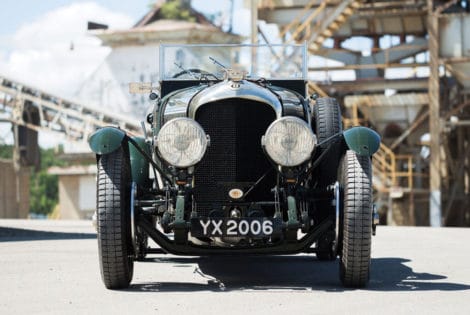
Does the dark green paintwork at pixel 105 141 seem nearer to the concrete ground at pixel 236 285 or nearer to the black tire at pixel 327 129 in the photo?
the concrete ground at pixel 236 285

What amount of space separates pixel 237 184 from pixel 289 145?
681 mm

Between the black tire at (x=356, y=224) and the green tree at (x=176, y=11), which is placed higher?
the green tree at (x=176, y=11)

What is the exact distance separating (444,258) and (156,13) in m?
58.3

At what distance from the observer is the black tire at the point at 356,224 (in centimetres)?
903

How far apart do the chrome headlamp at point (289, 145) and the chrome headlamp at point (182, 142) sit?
0.58 m

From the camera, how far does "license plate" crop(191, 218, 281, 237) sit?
8.95 m

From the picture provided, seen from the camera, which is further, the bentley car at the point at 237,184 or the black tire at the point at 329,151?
the black tire at the point at 329,151

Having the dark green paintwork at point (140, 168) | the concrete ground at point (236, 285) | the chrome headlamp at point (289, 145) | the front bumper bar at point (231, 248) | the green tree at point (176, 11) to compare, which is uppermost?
the green tree at point (176, 11)

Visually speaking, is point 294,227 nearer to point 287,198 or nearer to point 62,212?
point 287,198

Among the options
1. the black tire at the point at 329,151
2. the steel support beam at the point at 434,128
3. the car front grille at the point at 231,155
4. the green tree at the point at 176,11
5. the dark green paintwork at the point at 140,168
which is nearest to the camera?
the car front grille at the point at 231,155

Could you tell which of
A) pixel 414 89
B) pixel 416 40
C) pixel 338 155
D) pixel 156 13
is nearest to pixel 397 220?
pixel 414 89

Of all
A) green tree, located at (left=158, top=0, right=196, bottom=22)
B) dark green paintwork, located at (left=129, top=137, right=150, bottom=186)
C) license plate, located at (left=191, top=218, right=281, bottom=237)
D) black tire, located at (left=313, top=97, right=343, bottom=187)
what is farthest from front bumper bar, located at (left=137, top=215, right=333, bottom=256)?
green tree, located at (left=158, top=0, right=196, bottom=22)

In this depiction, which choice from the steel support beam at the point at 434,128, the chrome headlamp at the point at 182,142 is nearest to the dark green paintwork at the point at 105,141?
the chrome headlamp at the point at 182,142

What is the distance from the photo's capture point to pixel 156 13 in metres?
69.9
